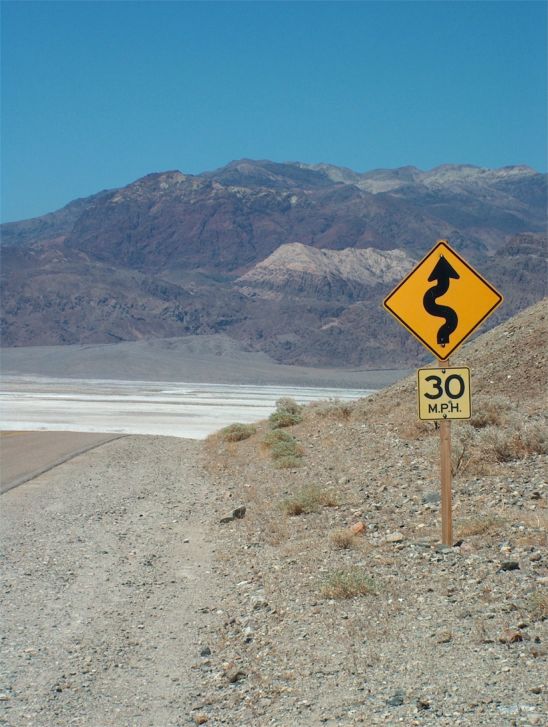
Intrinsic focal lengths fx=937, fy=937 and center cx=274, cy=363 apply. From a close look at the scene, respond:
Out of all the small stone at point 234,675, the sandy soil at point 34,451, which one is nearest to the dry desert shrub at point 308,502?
the small stone at point 234,675

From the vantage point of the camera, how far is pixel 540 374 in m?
20.1

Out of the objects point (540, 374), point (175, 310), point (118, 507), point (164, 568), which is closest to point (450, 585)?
point (164, 568)

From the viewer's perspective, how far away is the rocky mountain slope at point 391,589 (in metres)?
5.82

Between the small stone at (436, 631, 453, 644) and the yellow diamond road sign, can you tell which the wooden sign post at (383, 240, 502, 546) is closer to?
the yellow diamond road sign

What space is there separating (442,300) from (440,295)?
0.17ft

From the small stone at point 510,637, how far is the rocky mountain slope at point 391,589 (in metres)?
0.02

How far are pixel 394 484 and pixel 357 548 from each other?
3572 mm

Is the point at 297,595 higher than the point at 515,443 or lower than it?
lower

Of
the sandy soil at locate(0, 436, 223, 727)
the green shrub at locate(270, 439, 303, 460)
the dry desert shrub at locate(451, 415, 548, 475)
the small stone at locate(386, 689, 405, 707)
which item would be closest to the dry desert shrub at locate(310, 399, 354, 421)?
the green shrub at locate(270, 439, 303, 460)

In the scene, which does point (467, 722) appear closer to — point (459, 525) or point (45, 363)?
point (459, 525)

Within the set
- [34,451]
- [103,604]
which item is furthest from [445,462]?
[34,451]

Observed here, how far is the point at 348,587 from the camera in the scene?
8172 mm

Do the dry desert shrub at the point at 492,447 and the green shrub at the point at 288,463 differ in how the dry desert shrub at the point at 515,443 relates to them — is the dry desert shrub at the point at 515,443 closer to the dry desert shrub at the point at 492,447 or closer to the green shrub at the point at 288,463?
the dry desert shrub at the point at 492,447

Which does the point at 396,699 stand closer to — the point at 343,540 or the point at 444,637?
the point at 444,637
